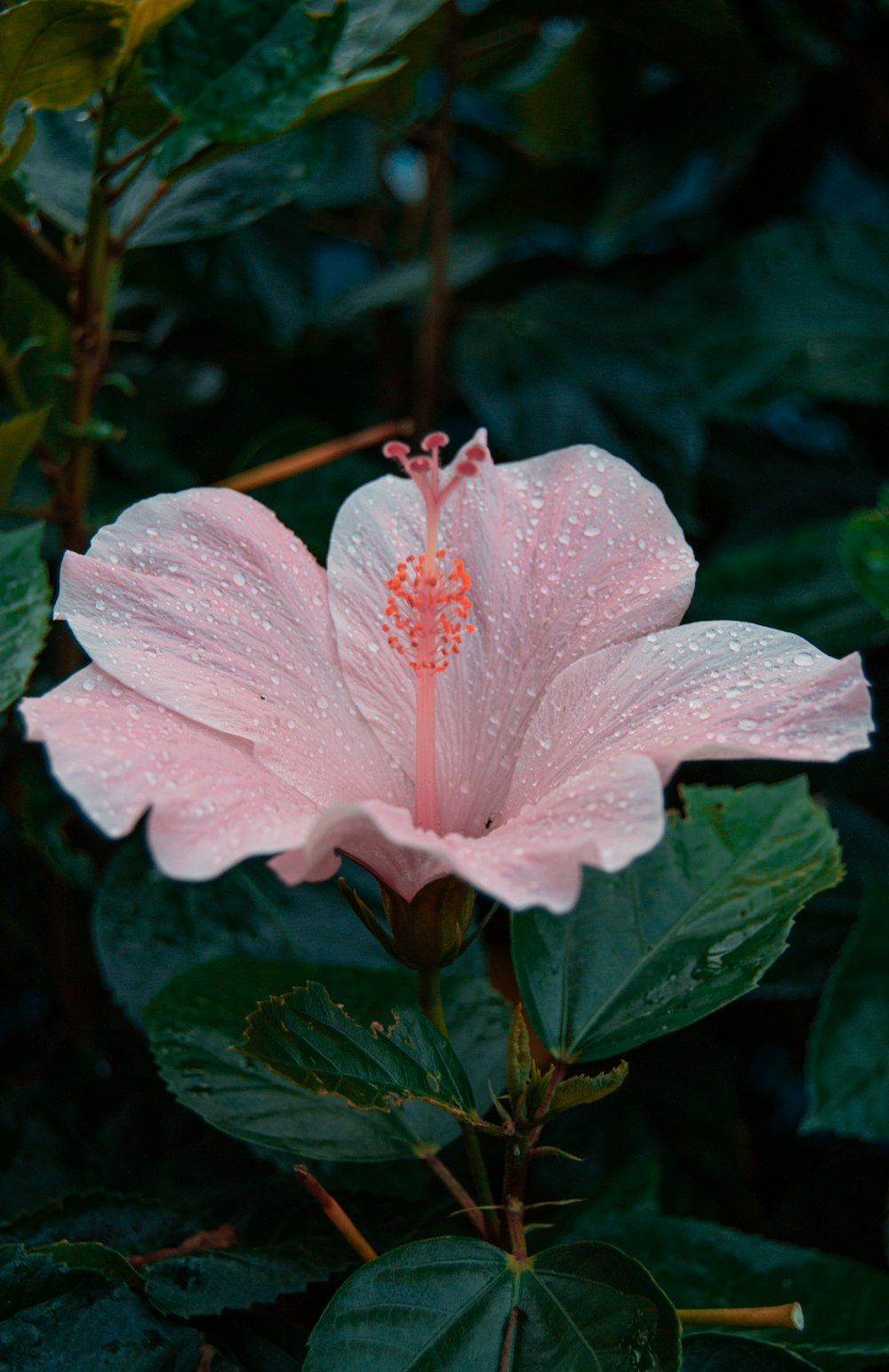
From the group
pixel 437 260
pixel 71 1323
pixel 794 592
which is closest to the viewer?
pixel 71 1323

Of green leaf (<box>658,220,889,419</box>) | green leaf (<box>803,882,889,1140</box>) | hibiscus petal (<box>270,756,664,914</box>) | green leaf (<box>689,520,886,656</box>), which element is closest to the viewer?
hibiscus petal (<box>270,756,664,914</box>)

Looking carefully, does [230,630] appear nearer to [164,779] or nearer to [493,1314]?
[164,779]

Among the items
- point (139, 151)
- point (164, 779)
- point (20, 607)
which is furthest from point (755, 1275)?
point (139, 151)

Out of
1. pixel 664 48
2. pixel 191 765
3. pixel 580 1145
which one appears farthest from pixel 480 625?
pixel 664 48

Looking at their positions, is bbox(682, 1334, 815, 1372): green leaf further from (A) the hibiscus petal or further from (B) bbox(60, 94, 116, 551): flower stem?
(B) bbox(60, 94, 116, 551): flower stem

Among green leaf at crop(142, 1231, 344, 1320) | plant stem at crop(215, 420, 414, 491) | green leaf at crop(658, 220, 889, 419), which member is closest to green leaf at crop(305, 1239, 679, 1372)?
green leaf at crop(142, 1231, 344, 1320)

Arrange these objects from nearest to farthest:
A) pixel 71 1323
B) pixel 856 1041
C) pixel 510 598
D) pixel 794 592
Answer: pixel 71 1323 < pixel 510 598 < pixel 856 1041 < pixel 794 592
